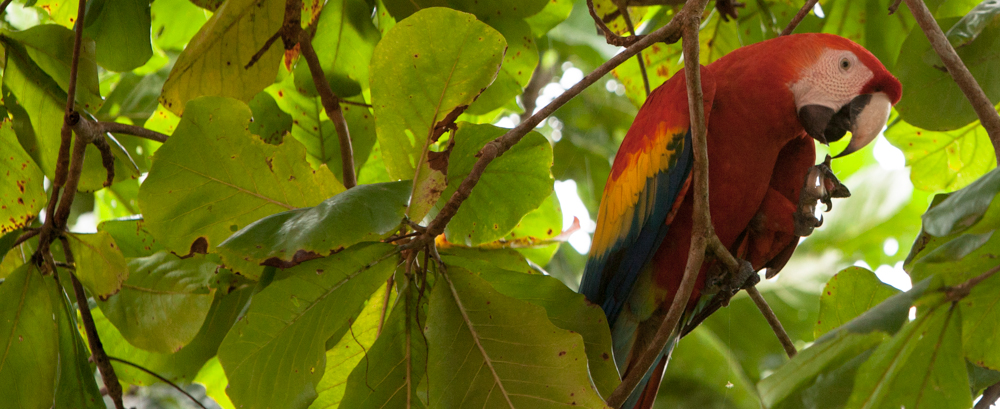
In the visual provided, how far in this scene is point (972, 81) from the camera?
25.5 inches

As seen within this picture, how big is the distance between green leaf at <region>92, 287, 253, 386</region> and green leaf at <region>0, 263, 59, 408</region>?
7.1 inches

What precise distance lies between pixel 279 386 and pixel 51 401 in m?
0.29

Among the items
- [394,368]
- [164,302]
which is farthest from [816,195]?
[164,302]

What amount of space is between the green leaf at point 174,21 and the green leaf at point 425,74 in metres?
0.67

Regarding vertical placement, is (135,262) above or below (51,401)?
above

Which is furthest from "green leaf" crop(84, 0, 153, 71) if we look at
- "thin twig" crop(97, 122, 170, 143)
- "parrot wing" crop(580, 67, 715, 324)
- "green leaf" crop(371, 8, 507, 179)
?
Answer: "parrot wing" crop(580, 67, 715, 324)

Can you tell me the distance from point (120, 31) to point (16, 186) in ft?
0.80

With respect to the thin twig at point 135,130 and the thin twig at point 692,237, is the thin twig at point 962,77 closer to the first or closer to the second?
the thin twig at point 692,237

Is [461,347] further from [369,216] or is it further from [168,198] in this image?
[168,198]

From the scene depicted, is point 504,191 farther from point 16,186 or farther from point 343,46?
point 16,186

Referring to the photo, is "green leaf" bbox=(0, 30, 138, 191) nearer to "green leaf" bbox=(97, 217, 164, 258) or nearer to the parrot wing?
"green leaf" bbox=(97, 217, 164, 258)

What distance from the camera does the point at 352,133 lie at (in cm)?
108

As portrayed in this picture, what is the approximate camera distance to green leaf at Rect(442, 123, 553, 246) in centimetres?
79

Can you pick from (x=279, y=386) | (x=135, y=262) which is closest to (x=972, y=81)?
(x=279, y=386)
